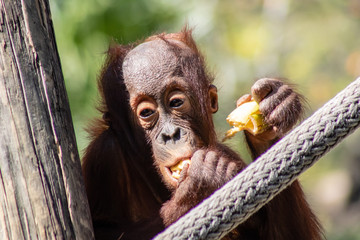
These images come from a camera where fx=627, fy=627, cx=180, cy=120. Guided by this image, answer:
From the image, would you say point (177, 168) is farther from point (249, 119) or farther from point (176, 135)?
point (249, 119)

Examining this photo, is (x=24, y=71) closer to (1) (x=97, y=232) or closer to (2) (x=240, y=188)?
(2) (x=240, y=188)

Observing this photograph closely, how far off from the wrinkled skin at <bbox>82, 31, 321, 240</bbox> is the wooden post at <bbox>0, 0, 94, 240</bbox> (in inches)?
29.2

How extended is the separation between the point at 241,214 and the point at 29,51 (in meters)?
1.02

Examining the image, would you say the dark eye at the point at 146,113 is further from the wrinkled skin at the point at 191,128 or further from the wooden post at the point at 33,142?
the wooden post at the point at 33,142

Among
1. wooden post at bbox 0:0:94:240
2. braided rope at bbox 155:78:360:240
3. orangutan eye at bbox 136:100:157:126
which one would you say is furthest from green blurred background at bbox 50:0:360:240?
braided rope at bbox 155:78:360:240

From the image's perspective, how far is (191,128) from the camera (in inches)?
139

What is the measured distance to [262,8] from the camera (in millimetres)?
11023

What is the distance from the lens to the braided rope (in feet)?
7.19

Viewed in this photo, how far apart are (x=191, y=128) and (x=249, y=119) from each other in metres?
0.48

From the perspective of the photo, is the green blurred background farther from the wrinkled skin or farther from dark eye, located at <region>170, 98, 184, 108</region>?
dark eye, located at <region>170, 98, 184, 108</region>

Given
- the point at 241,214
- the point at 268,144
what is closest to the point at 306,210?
the point at 268,144

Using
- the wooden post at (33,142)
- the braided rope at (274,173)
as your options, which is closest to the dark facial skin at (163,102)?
the wooden post at (33,142)

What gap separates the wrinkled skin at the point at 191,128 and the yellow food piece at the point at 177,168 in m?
0.02

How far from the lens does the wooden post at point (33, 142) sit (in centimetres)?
234
